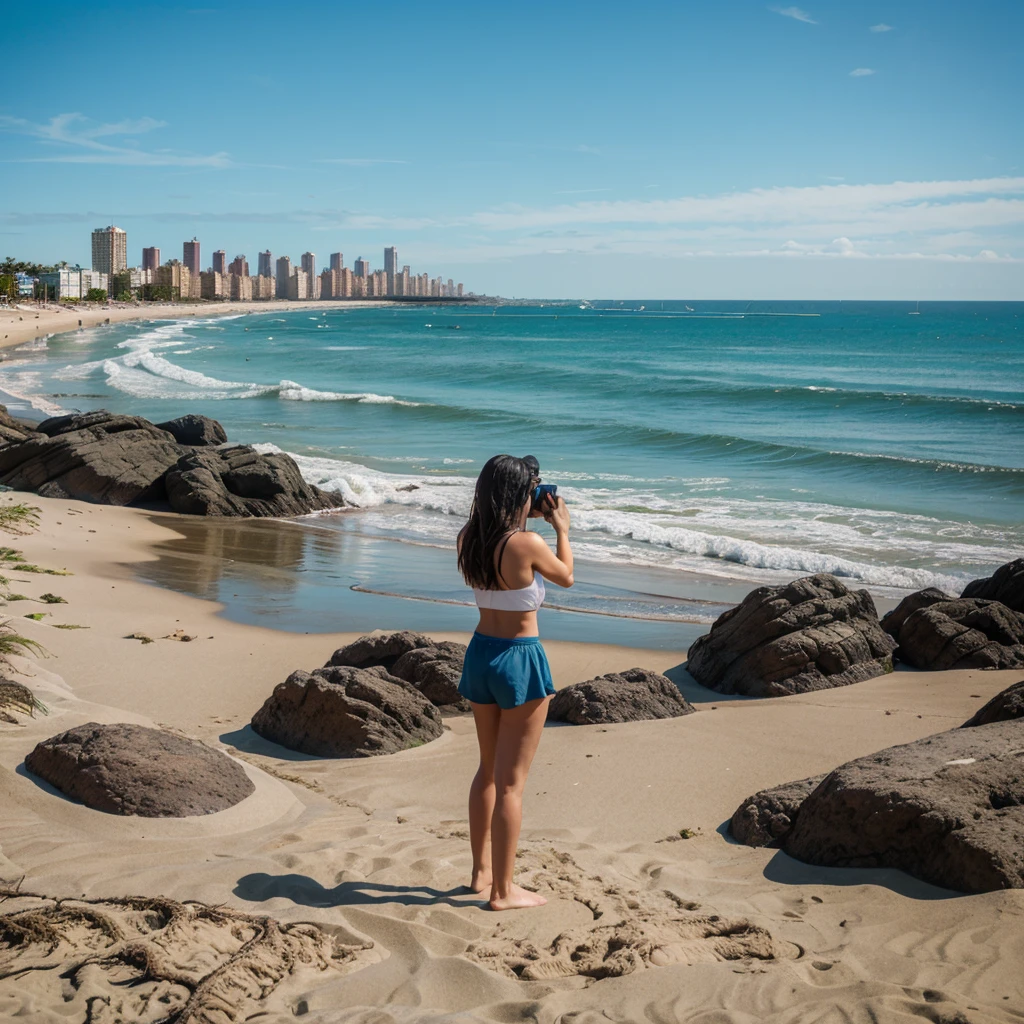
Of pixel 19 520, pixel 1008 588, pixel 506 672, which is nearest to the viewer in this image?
pixel 506 672

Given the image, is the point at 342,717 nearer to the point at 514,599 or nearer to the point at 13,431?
the point at 514,599

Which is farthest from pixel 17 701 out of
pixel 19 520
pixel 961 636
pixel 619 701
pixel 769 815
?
pixel 19 520

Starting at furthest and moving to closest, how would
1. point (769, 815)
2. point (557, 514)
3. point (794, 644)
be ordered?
point (794, 644)
point (769, 815)
point (557, 514)

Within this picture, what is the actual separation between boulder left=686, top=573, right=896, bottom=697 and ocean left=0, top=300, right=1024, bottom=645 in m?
1.67

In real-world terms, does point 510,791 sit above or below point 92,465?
above

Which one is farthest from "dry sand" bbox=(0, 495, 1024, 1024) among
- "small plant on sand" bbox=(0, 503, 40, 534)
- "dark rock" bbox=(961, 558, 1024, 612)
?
"small plant on sand" bbox=(0, 503, 40, 534)

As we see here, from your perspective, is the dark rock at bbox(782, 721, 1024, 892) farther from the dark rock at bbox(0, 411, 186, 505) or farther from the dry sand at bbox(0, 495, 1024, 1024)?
the dark rock at bbox(0, 411, 186, 505)

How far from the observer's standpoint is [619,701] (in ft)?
22.9

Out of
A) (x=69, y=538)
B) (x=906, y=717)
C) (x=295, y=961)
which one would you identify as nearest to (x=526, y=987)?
(x=295, y=961)

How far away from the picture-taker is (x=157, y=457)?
17.9 m

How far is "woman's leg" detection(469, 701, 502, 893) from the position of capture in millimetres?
4090

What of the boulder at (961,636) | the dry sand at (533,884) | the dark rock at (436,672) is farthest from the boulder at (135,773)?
the boulder at (961,636)

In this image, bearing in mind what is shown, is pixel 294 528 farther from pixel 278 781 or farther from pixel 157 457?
pixel 278 781

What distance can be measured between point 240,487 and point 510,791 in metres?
14.1
